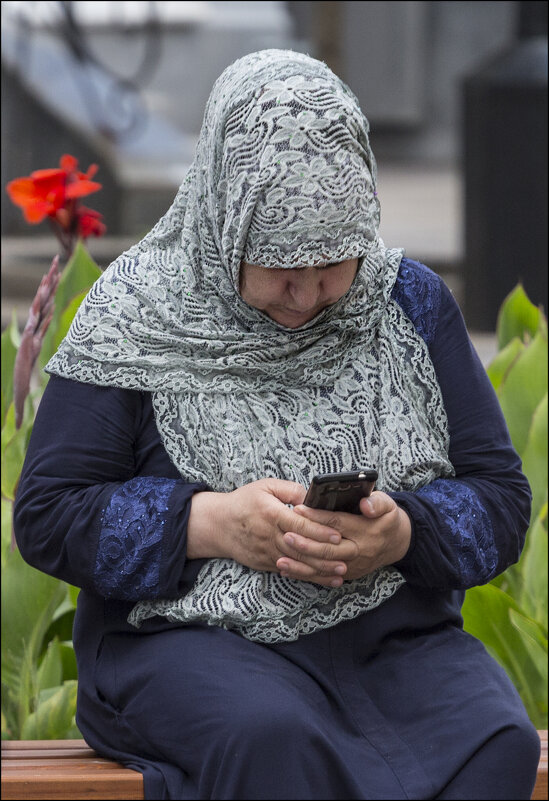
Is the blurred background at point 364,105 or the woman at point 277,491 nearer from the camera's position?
the woman at point 277,491

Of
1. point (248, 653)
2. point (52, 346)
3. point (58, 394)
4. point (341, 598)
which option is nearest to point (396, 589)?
point (341, 598)

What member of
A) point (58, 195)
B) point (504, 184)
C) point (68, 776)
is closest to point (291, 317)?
point (68, 776)

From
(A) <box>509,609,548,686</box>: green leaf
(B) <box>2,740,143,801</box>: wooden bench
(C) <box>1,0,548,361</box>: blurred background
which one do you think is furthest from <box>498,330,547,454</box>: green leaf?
(C) <box>1,0,548,361</box>: blurred background

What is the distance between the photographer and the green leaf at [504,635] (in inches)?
98.1

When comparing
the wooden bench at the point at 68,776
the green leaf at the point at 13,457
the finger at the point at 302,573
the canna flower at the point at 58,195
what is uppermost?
the canna flower at the point at 58,195

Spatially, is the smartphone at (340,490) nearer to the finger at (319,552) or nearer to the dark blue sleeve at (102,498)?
the finger at (319,552)

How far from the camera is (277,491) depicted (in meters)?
1.87

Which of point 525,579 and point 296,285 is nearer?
point 296,285

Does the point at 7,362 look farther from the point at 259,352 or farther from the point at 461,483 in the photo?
the point at 461,483

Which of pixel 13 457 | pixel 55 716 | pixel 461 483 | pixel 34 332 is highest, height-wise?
pixel 34 332

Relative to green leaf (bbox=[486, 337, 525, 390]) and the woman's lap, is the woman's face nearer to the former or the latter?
the woman's lap

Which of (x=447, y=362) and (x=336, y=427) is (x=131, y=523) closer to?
(x=336, y=427)

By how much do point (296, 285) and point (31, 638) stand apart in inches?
47.8

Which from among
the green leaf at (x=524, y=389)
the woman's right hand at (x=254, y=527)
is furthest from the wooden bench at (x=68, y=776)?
the green leaf at (x=524, y=389)
